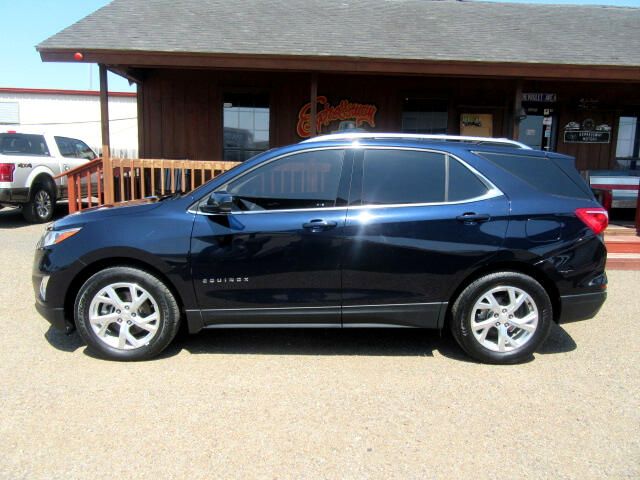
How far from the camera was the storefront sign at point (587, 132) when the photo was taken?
35.2 ft

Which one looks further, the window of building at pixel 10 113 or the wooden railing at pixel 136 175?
the window of building at pixel 10 113

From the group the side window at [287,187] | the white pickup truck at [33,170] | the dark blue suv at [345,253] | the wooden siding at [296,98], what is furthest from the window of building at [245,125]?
the dark blue suv at [345,253]

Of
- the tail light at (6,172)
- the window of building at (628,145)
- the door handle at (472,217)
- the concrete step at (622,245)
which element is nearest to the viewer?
the door handle at (472,217)

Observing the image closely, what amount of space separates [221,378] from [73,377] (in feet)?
3.42

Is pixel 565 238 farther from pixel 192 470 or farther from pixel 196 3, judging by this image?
pixel 196 3

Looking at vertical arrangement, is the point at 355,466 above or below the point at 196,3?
below

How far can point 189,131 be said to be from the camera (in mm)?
10516

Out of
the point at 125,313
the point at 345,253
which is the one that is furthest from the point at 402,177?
the point at 125,313

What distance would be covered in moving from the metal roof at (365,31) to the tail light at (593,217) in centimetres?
470

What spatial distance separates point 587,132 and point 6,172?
11803mm

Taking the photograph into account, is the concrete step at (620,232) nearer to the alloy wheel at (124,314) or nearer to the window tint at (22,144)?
the alloy wheel at (124,314)

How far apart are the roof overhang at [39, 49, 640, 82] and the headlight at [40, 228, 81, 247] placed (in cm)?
473

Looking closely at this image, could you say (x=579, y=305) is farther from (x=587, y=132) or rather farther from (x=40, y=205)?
(x=40, y=205)

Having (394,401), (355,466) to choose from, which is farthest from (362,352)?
(355,466)
